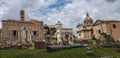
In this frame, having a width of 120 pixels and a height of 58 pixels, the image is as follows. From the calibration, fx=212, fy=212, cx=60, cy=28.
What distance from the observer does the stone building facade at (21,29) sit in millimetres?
60931

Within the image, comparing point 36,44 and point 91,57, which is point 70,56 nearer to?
point 91,57

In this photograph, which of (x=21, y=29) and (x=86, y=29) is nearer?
(x=21, y=29)

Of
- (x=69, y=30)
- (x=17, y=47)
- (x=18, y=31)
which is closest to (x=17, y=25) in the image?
(x=18, y=31)

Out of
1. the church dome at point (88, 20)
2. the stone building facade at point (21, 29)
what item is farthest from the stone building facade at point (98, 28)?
the stone building facade at point (21, 29)

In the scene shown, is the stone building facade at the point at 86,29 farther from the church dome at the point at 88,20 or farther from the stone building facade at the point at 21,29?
the stone building facade at the point at 21,29

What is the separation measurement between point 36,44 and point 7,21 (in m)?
30.1

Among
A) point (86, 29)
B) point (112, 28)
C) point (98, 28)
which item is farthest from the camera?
point (86, 29)

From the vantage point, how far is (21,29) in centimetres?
6309

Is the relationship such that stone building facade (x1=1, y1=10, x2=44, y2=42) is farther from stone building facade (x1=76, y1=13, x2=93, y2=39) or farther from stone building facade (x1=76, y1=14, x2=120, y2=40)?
stone building facade (x1=76, y1=13, x2=93, y2=39)

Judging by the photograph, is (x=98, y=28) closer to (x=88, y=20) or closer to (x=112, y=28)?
(x=112, y=28)

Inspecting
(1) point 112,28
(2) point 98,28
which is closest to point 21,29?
(2) point 98,28

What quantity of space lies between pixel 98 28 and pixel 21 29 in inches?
1021

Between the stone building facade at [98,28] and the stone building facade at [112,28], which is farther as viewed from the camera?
the stone building facade at [98,28]

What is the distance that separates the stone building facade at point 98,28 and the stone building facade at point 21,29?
1667cm
